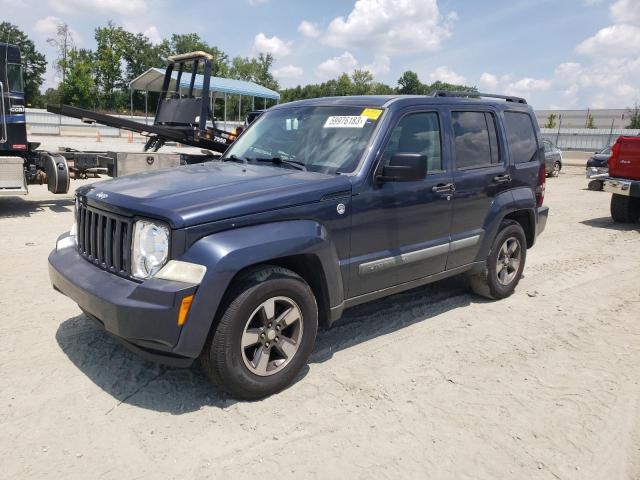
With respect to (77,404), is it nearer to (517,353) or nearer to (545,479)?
(545,479)

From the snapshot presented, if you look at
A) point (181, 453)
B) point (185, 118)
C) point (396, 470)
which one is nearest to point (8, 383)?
point (181, 453)

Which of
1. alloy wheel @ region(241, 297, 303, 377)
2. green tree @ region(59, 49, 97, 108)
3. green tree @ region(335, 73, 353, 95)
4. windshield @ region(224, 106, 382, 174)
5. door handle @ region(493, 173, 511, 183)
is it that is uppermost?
green tree @ region(335, 73, 353, 95)

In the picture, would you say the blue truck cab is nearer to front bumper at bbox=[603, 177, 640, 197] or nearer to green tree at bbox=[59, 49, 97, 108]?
front bumper at bbox=[603, 177, 640, 197]

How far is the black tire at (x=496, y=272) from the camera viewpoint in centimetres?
525

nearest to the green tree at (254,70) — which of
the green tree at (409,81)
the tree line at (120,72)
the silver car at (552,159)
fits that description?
the tree line at (120,72)

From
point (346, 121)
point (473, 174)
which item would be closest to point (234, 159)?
point (346, 121)

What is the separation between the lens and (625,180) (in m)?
10.0

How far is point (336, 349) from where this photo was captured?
415 centimetres

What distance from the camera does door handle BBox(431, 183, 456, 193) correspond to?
4.38 meters

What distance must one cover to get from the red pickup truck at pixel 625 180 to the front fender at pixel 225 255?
8827mm

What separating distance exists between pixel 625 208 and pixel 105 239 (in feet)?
34.1

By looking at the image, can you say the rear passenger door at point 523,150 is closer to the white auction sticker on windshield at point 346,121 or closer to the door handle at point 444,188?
the door handle at point 444,188

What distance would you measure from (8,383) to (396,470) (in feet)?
8.45

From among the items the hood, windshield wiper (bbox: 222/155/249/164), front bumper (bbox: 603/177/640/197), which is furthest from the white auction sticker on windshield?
front bumper (bbox: 603/177/640/197)
